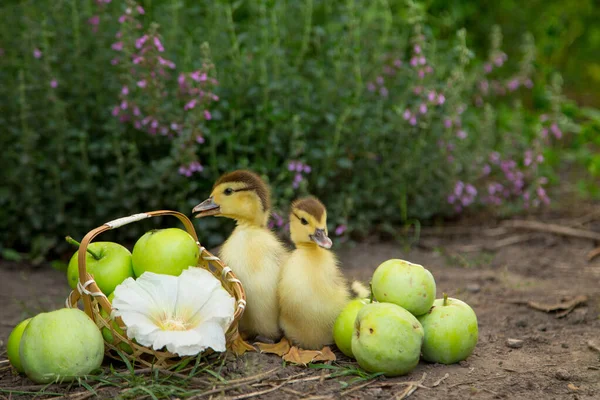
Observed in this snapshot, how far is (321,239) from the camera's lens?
317 cm

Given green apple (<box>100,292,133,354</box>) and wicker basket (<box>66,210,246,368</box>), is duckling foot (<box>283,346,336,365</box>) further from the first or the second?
green apple (<box>100,292,133,354</box>)

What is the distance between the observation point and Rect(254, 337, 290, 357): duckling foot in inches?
132

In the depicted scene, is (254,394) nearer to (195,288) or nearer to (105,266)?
(195,288)

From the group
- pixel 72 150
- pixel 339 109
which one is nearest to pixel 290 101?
pixel 339 109

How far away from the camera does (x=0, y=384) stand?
325 centimetres

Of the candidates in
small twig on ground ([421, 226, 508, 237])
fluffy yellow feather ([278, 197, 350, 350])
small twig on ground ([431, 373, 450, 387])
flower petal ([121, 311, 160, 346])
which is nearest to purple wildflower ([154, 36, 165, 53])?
fluffy yellow feather ([278, 197, 350, 350])

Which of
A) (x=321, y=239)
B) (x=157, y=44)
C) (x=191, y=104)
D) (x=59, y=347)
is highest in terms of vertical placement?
(x=157, y=44)

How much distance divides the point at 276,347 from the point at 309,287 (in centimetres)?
34

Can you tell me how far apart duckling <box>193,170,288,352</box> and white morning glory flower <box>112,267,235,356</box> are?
0.77 ft

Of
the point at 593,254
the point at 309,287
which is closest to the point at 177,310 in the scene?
the point at 309,287

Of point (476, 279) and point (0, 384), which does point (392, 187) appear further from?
point (0, 384)

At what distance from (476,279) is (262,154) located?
1805 mm

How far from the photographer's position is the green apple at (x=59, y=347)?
3012mm

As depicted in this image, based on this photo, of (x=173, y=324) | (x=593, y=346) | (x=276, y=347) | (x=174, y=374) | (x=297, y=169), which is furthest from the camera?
(x=297, y=169)
